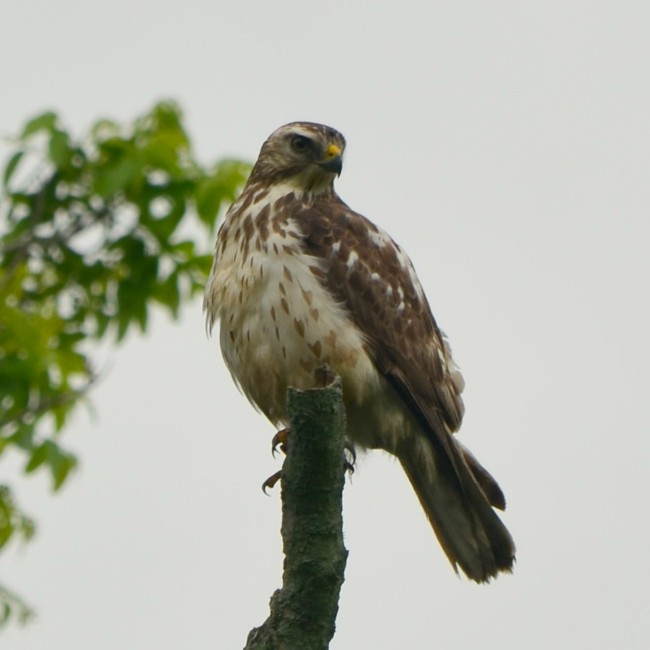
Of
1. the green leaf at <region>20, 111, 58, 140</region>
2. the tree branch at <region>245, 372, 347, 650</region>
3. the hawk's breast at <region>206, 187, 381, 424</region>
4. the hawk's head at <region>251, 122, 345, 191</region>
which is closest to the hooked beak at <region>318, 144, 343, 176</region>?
the hawk's head at <region>251, 122, 345, 191</region>

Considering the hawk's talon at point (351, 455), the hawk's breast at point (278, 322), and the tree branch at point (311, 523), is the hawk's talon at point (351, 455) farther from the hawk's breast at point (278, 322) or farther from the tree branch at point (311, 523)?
the tree branch at point (311, 523)

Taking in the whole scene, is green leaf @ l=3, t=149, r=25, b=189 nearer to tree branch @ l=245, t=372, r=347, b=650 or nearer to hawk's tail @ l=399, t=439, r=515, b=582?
hawk's tail @ l=399, t=439, r=515, b=582

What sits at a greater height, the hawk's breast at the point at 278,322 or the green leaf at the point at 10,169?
the green leaf at the point at 10,169

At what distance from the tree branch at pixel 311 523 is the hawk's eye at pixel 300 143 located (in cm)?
236

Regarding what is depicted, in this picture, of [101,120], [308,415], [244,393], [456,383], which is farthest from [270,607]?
[101,120]

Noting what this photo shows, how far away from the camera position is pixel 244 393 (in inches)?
258

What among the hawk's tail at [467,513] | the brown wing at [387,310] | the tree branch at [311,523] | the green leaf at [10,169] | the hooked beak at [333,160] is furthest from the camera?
the hooked beak at [333,160]

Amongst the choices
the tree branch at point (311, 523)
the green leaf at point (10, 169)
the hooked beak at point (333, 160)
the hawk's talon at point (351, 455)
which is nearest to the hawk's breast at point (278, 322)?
the hawk's talon at point (351, 455)

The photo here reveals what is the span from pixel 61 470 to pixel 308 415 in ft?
6.74

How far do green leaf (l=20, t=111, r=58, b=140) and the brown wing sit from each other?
1175mm

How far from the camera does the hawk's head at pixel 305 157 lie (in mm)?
7012

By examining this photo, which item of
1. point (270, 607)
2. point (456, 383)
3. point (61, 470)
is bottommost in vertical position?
point (270, 607)

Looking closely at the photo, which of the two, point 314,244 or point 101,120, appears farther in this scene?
point 101,120

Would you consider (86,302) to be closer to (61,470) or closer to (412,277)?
(61,470)
